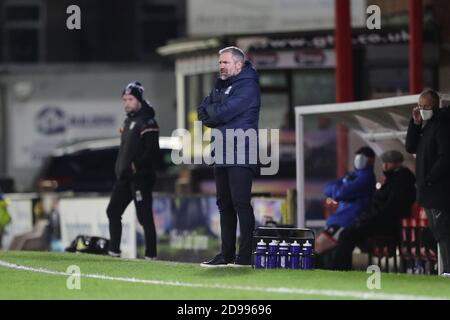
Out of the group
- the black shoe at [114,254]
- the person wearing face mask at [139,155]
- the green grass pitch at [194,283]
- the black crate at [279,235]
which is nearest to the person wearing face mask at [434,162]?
the green grass pitch at [194,283]

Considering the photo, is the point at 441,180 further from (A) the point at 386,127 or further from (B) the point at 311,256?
(A) the point at 386,127

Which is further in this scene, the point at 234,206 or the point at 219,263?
the point at 219,263

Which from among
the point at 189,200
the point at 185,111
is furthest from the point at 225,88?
the point at 185,111

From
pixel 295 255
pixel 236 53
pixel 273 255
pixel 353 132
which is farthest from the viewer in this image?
pixel 353 132

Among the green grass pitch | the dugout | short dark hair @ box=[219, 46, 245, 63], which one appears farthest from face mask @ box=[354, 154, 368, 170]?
short dark hair @ box=[219, 46, 245, 63]

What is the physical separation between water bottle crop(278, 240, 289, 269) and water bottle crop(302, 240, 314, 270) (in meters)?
0.15

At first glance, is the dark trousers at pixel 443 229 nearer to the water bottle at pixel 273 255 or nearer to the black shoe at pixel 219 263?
the water bottle at pixel 273 255

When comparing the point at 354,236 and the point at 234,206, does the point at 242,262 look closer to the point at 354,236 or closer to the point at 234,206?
the point at 234,206

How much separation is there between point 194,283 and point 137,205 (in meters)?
4.35

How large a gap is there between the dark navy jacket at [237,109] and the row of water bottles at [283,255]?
77cm

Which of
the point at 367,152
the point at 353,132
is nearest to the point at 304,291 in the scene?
the point at 367,152

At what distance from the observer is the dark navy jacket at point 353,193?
65.4 ft

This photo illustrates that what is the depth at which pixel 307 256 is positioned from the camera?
16359mm
